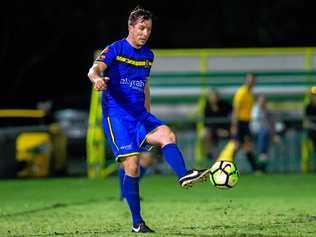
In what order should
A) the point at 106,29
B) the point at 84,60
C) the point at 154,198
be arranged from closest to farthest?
the point at 154,198
the point at 106,29
the point at 84,60

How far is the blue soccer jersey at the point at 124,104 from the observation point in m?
9.97

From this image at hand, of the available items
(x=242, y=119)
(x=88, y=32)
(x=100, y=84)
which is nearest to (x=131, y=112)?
(x=100, y=84)

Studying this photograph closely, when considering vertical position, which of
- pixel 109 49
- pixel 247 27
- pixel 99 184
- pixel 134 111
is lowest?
pixel 99 184

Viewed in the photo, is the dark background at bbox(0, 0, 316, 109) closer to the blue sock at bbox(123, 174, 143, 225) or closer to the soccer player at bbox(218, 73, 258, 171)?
the soccer player at bbox(218, 73, 258, 171)

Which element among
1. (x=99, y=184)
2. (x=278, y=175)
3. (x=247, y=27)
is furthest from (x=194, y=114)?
(x=247, y=27)

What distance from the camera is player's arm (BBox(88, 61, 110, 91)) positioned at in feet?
30.3

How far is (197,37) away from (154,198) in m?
17.0

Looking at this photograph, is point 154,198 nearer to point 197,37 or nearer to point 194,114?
point 194,114

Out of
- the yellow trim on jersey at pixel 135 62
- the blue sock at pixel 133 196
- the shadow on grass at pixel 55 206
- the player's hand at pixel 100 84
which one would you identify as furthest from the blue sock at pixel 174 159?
the shadow on grass at pixel 55 206

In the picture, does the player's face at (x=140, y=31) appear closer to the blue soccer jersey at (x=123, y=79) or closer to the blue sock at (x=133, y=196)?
the blue soccer jersey at (x=123, y=79)

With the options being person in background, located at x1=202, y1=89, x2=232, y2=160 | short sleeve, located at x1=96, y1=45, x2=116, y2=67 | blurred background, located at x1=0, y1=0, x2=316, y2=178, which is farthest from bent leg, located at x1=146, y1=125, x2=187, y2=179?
person in background, located at x1=202, y1=89, x2=232, y2=160

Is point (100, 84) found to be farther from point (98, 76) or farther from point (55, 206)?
point (55, 206)

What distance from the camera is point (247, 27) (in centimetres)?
3028

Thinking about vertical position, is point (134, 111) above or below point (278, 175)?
above
